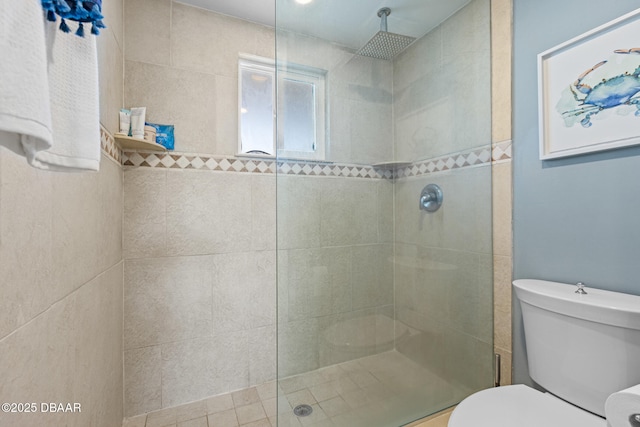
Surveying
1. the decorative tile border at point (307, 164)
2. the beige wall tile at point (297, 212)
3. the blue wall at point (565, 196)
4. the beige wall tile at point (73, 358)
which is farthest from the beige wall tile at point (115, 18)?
the blue wall at point (565, 196)

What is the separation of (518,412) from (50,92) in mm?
1447

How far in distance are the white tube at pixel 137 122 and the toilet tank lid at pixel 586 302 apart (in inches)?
74.6

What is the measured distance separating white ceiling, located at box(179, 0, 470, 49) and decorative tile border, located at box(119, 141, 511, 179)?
1.82ft

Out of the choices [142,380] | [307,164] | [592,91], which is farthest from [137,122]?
[592,91]

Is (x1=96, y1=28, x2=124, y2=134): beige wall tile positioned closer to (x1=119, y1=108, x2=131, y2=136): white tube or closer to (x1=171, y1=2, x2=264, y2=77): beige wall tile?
(x1=119, y1=108, x2=131, y2=136): white tube

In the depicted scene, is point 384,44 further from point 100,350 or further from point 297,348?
point 100,350

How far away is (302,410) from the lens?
45.3 inches

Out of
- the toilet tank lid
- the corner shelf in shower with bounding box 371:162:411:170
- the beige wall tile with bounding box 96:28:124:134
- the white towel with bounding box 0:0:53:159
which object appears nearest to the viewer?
the white towel with bounding box 0:0:53:159

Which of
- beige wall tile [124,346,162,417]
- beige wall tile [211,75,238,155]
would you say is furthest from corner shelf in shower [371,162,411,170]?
beige wall tile [124,346,162,417]

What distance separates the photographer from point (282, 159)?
46.1 inches

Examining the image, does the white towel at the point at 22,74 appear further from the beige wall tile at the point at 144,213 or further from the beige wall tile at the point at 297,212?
the beige wall tile at the point at 144,213

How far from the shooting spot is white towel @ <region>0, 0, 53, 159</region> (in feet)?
1.04

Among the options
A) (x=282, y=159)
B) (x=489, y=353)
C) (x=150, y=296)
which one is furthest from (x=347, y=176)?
(x=150, y=296)

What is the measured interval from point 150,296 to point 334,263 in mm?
1093
